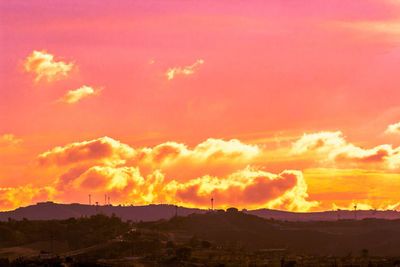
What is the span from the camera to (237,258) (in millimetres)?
172625

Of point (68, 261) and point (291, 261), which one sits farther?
point (291, 261)

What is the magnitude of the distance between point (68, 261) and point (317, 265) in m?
57.2

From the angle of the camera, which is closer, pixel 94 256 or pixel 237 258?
pixel 237 258

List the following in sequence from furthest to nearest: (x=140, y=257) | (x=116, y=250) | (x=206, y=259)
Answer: (x=116, y=250) < (x=140, y=257) < (x=206, y=259)

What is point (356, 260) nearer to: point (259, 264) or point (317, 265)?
point (317, 265)

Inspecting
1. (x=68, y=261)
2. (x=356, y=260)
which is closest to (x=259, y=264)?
(x=356, y=260)

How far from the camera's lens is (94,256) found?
189125mm

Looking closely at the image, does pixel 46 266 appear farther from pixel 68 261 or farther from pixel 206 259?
pixel 206 259

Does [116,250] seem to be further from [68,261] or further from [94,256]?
[68,261]

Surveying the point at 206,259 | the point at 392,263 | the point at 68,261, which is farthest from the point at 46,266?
the point at 392,263

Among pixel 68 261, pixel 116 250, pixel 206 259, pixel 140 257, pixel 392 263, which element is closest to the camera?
pixel 68 261

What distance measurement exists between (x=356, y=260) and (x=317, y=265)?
14.1m

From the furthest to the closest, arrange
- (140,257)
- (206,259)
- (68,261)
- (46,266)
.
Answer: (140,257), (206,259), (68,261), (46,266)

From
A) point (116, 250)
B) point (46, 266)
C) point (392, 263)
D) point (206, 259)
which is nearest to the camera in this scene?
point (46, 266)
